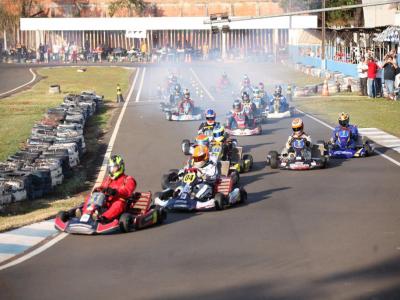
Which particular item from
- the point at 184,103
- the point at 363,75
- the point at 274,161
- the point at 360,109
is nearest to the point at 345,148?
the point at 274,161

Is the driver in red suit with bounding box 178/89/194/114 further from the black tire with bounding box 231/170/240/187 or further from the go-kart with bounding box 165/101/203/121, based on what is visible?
the black tire with bounding box 231/170/240/187

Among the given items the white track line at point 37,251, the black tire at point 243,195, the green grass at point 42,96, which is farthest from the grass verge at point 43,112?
the black tire at point 243,195

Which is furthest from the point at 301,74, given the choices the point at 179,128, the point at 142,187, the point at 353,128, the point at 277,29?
the point at 142,187

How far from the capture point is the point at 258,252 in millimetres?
12844

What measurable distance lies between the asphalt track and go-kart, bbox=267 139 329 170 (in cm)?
51

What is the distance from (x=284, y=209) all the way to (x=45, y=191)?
5.63 m

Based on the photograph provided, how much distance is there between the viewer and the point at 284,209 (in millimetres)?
16328

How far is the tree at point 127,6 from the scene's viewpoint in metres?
95.3

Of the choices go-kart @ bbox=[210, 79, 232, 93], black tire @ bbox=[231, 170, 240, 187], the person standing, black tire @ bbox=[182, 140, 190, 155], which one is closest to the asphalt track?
black tire @ bbox=[231, 170, 240, 187]

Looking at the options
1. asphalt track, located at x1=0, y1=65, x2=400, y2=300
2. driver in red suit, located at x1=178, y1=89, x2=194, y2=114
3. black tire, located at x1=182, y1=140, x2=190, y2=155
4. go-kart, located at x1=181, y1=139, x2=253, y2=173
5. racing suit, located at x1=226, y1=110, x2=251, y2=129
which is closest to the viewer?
asphalt track, located at x1=0, y1=65, x2=400, y2=300

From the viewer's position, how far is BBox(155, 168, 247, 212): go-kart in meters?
16.3

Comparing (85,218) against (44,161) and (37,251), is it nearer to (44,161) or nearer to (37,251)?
(37,251)

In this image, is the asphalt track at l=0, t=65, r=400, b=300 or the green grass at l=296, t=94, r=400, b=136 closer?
the asphalt track at l=0, t=65, r=400, b=300

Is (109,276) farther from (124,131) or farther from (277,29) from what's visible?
(277,29)
